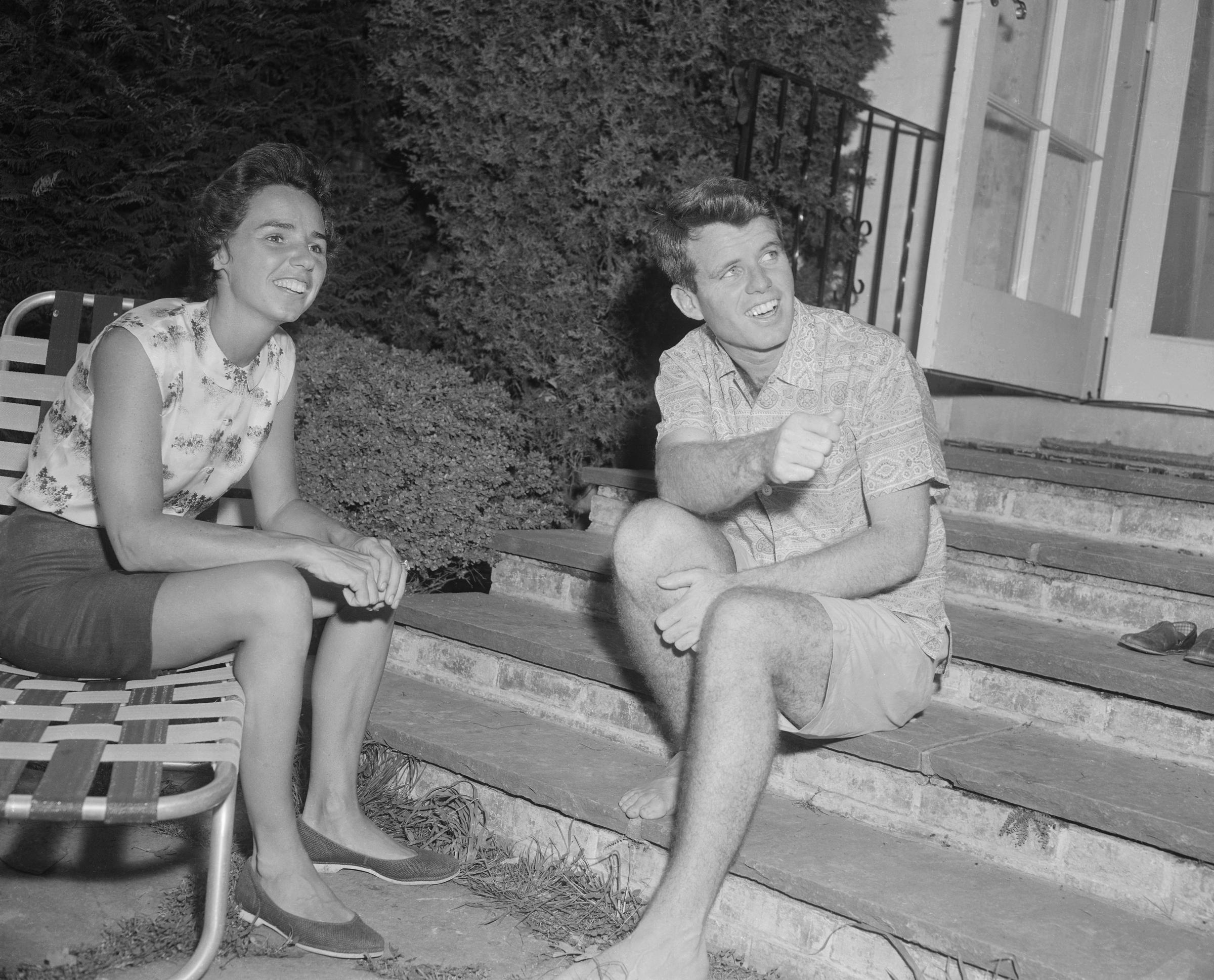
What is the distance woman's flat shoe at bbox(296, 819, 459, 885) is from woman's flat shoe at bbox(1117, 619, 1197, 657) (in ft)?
5.02

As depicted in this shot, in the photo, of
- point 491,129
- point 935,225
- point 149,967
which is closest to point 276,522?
point 149,967

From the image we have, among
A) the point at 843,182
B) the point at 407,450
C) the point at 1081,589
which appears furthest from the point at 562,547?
the point at 843,182

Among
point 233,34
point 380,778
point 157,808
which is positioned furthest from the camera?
point 233,34

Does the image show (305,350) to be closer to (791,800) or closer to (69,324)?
(69,324)

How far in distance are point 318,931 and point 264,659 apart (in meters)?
0.46

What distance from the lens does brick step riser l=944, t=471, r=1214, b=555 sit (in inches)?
114

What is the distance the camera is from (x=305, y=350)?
11.7ft

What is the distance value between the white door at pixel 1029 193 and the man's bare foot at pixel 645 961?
225cm

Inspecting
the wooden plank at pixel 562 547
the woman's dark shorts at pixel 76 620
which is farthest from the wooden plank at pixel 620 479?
the woman's dark shorts at pixel 76 620

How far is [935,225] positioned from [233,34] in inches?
99.7

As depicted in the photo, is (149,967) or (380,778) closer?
(149,967)

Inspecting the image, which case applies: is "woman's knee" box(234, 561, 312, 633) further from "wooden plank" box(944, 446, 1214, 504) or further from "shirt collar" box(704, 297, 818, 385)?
"wooden plank" box(944, 446, 1214, 504)

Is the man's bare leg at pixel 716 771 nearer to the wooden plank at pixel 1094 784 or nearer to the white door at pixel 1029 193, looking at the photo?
the wooden plank at pixel 1094 784

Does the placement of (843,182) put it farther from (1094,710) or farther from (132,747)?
(132,747)
